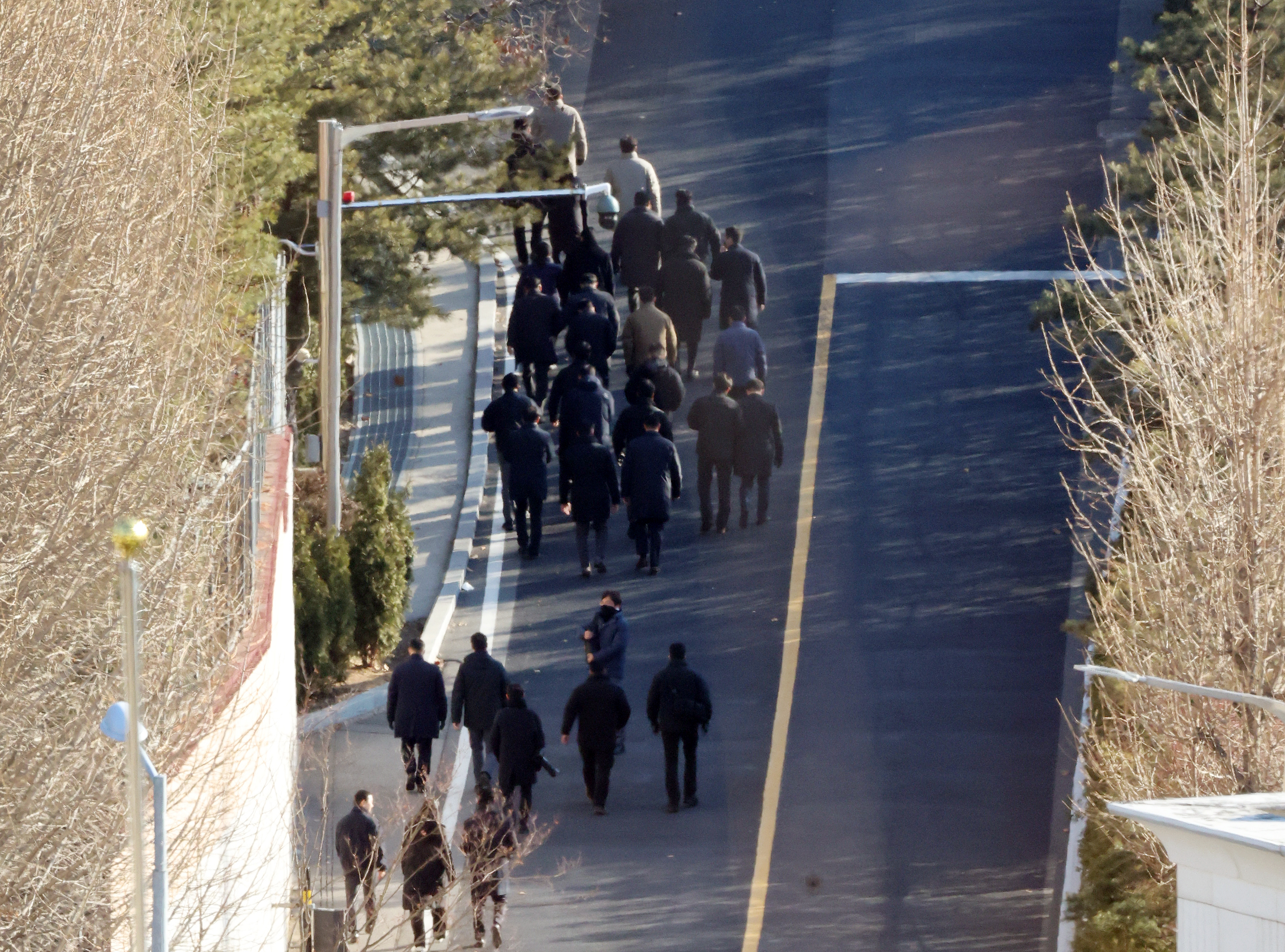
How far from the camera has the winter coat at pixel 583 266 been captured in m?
23.4

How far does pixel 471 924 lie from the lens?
15422mm

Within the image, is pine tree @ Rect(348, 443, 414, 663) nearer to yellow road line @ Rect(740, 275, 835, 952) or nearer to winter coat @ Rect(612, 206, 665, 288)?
yellow road line @ Rect(740, 275, 835, 952)

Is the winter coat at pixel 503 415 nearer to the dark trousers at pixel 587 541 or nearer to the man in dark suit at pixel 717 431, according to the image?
the dark trousers at pixel 587 541

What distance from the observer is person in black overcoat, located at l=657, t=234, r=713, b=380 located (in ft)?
75.4

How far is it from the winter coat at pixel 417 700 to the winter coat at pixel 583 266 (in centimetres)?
775

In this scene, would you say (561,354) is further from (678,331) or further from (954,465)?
(954,465)

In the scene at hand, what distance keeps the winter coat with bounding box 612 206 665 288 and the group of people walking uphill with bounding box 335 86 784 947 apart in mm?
18

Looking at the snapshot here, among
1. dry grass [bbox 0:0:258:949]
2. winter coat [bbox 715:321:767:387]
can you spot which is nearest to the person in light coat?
winter coat [bbox 715:321:767:387]

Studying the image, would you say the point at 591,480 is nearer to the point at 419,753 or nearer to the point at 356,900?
the point at 419,753

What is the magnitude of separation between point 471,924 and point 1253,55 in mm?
9801

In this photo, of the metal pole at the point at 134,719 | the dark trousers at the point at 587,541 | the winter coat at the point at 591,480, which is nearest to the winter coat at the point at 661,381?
the winter coat at the point at 591,480

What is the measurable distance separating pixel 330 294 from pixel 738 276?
593 centimetres

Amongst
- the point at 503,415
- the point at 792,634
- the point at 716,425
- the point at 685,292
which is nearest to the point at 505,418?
the point at 503,415

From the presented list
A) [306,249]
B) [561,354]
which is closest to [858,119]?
[561,354]
